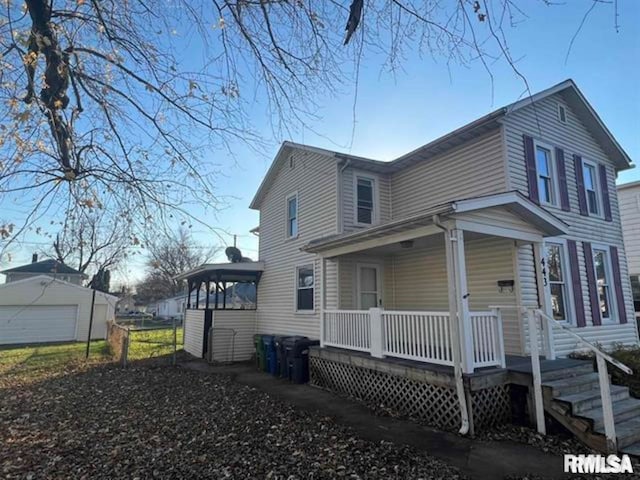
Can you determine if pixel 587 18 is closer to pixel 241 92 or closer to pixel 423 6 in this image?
pixel 423 6

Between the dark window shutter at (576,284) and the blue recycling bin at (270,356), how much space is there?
7575 millimetres

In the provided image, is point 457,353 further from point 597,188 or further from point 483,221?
point 597,188

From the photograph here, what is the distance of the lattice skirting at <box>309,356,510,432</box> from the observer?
5.99 m

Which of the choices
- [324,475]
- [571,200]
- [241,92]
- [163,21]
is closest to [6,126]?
[163,21]

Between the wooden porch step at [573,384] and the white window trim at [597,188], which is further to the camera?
the white window trim at [597,188]

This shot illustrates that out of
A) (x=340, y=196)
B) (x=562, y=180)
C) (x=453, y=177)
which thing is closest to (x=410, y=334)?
(x=453, y=177)

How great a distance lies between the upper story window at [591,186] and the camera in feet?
33.8

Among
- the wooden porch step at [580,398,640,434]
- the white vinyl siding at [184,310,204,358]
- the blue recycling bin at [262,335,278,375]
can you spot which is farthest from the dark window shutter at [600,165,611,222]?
the white vinyl siding at [184,310,204,358]

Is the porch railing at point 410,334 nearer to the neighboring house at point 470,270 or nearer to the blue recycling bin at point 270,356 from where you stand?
the neighboring house at point 470,270

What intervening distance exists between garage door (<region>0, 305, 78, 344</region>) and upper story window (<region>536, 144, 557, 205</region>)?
22.8m

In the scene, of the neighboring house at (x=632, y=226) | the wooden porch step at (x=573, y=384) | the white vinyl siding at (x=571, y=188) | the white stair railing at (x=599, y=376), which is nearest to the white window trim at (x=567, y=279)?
the white vinyl siding at (x=571, y=188)

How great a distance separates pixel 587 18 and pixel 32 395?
11.0 m

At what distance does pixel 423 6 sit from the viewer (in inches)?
131

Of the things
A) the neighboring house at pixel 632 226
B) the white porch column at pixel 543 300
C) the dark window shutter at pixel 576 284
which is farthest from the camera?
the neighboring house at pixel 632 226
